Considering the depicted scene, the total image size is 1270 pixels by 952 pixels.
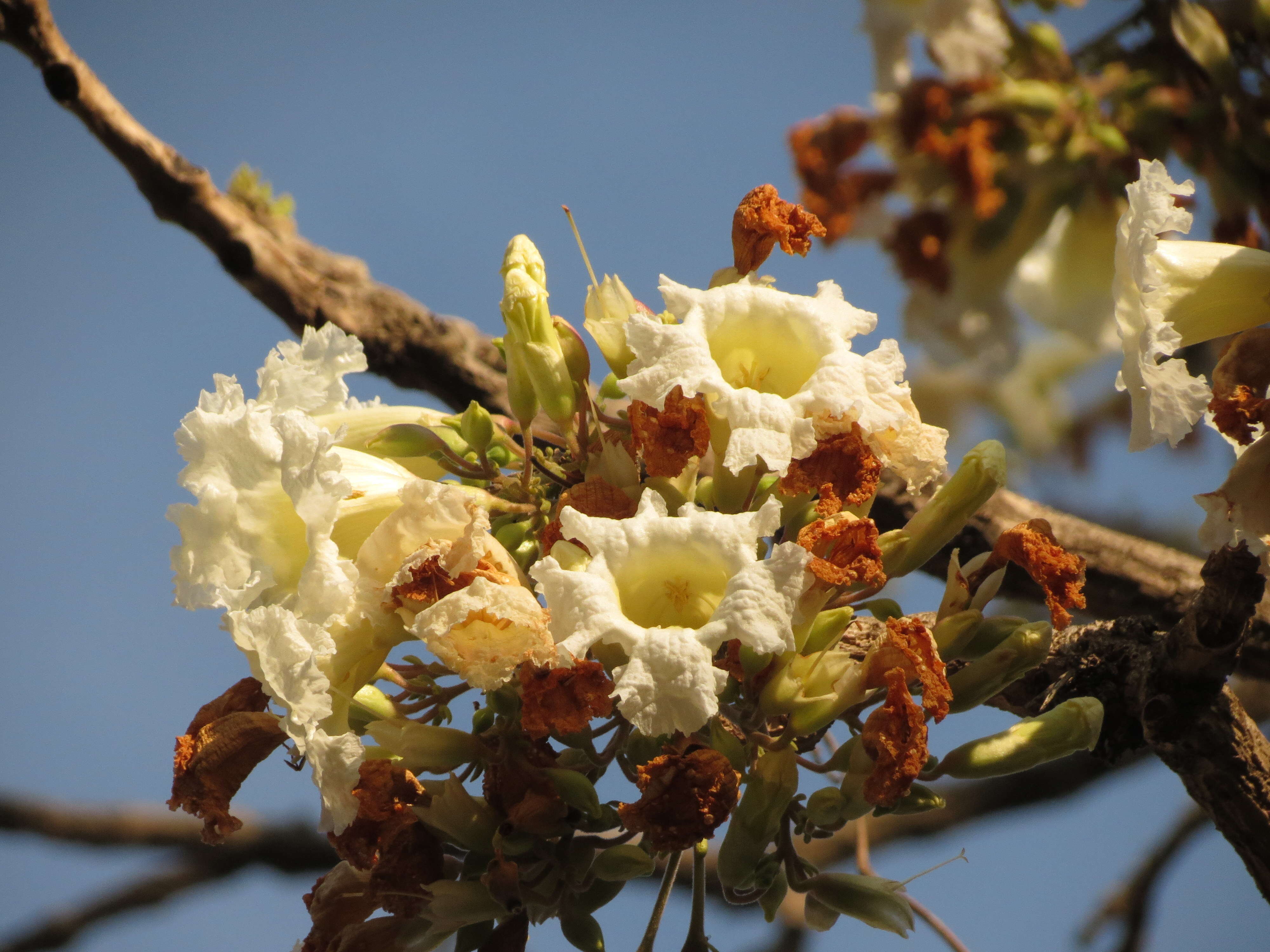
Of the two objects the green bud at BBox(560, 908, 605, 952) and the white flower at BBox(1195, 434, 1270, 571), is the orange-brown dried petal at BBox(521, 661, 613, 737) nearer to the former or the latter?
the green bud at BBox(560, 908, 605, 952)

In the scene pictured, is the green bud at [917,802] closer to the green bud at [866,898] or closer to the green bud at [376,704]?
the green bud at [866,898]

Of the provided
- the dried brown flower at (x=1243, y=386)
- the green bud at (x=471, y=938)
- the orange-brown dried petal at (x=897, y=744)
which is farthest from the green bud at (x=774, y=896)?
the dried brown flower at (x=1243, y=386)

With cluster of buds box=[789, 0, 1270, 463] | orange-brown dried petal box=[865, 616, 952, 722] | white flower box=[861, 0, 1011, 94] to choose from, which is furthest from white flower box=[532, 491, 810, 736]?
white flower box=[861, 0, 1011, 94]

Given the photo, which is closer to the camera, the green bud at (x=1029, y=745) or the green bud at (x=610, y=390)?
the green bud at (x=1029, y=745)

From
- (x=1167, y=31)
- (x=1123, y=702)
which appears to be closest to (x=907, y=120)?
(x=1167, y=31)

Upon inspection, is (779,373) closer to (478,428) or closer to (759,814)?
(478,428)
